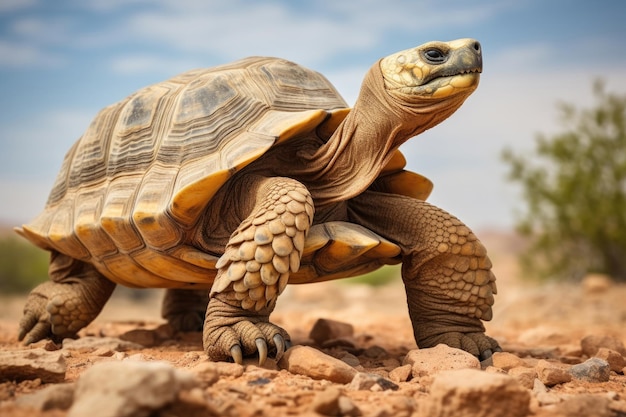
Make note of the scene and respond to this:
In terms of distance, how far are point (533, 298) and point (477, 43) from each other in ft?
22.6

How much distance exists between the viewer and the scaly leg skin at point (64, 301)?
4.47 meters

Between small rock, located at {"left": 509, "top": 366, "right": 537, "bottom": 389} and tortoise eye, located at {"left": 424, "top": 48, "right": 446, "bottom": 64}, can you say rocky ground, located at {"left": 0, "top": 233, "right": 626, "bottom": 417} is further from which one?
tortoise eye, located at {"left": 424, "top": 48, "right": 446, "bottom": 64}

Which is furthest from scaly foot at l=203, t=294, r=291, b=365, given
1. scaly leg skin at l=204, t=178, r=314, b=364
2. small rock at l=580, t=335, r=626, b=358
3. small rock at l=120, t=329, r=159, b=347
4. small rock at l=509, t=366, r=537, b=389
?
small rock at l=580, t=335, r=626, b=358

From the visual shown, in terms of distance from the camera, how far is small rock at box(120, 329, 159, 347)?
4254mm

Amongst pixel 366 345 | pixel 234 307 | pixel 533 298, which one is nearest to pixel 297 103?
pixel 234 307

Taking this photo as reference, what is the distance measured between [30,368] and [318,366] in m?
1.18

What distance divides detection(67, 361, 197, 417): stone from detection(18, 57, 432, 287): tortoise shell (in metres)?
1.44

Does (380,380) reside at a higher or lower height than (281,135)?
lower

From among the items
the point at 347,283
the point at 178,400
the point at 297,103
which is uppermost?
the point at 297,103

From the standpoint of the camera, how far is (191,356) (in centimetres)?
336

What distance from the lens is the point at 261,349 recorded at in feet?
9.50

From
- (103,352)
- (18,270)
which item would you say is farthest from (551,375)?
(18,270)

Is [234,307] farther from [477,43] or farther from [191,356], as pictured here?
[477,43]

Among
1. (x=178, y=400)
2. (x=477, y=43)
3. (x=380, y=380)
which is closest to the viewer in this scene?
(x=178, y=400)
